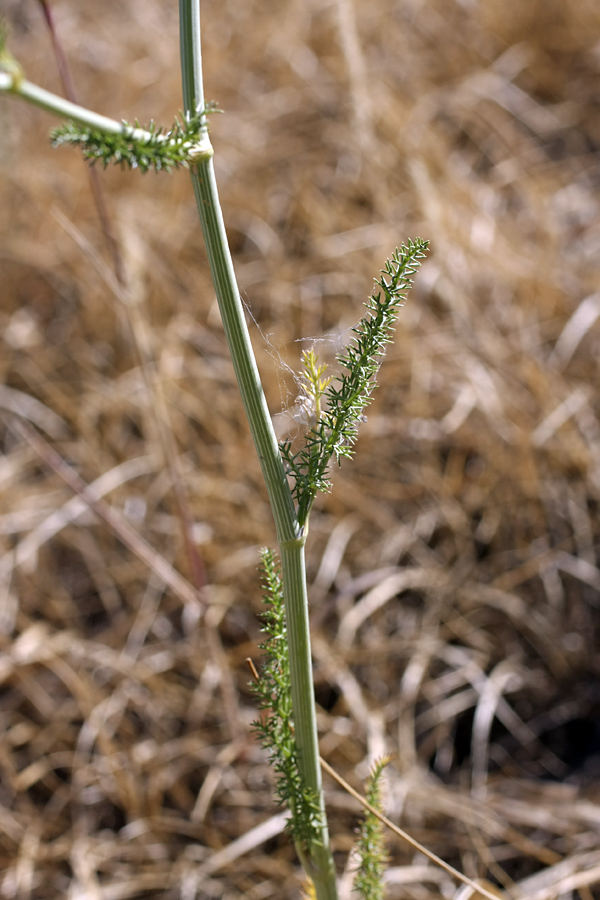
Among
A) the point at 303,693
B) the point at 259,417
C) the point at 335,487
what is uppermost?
the point at 335,487

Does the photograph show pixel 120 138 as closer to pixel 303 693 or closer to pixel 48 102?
pixel 48 102

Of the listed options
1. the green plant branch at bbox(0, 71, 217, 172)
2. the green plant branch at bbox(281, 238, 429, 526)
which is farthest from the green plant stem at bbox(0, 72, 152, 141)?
the green plant branch at bbox(281, 238, 429, 526)

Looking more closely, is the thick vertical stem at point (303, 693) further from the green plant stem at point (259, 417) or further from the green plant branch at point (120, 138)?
the green plant branch at point (120, 138)

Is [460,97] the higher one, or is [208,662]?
[460,97]

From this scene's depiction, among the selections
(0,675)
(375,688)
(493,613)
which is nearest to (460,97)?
(493,613)

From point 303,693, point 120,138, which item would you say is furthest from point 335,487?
point 120,138

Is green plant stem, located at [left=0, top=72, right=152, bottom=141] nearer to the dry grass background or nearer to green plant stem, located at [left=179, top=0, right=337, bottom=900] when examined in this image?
green plant stem, located at [left=179, top=0, right=337, bottom=900]

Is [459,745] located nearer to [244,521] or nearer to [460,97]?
[244,521]

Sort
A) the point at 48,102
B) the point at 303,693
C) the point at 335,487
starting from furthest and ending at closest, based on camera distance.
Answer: the point at 335,487
the point at 303,693
the point at 48,102
